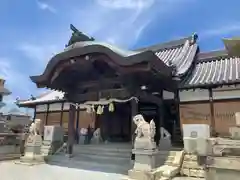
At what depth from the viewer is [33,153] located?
11398mm

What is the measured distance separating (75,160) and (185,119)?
6.02 m

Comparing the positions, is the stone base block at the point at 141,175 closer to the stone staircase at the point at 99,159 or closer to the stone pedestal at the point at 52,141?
the stone staircase at the point at 99,159

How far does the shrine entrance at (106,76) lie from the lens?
9383 mm

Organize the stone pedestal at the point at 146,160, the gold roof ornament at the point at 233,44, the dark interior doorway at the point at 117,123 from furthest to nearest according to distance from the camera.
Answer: the dark interior doorway at the point at 117,123
the stone pedestal at the point at 146,160
the gold roof ornament at the point at 233,44

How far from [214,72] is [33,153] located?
10.7 m

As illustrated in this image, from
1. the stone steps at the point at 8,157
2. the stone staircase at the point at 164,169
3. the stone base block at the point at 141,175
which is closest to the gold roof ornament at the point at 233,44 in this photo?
the stone staircase at the point at 164,169

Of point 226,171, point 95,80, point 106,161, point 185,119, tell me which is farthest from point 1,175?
point 185,119

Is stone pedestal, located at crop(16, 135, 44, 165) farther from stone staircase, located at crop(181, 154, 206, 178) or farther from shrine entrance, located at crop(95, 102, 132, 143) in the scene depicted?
stone staircase, located at crop(181, 154, 206, 178)

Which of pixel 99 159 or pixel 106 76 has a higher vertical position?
pixel 106 76

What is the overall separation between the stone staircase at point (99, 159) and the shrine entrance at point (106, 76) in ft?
2.19

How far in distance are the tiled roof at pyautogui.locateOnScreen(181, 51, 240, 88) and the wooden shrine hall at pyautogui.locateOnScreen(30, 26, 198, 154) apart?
671 mm

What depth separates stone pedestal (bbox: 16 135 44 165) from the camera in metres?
11.2

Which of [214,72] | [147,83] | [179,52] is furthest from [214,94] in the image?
[179,52]

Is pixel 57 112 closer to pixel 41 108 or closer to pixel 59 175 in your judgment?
pixel 41 108
